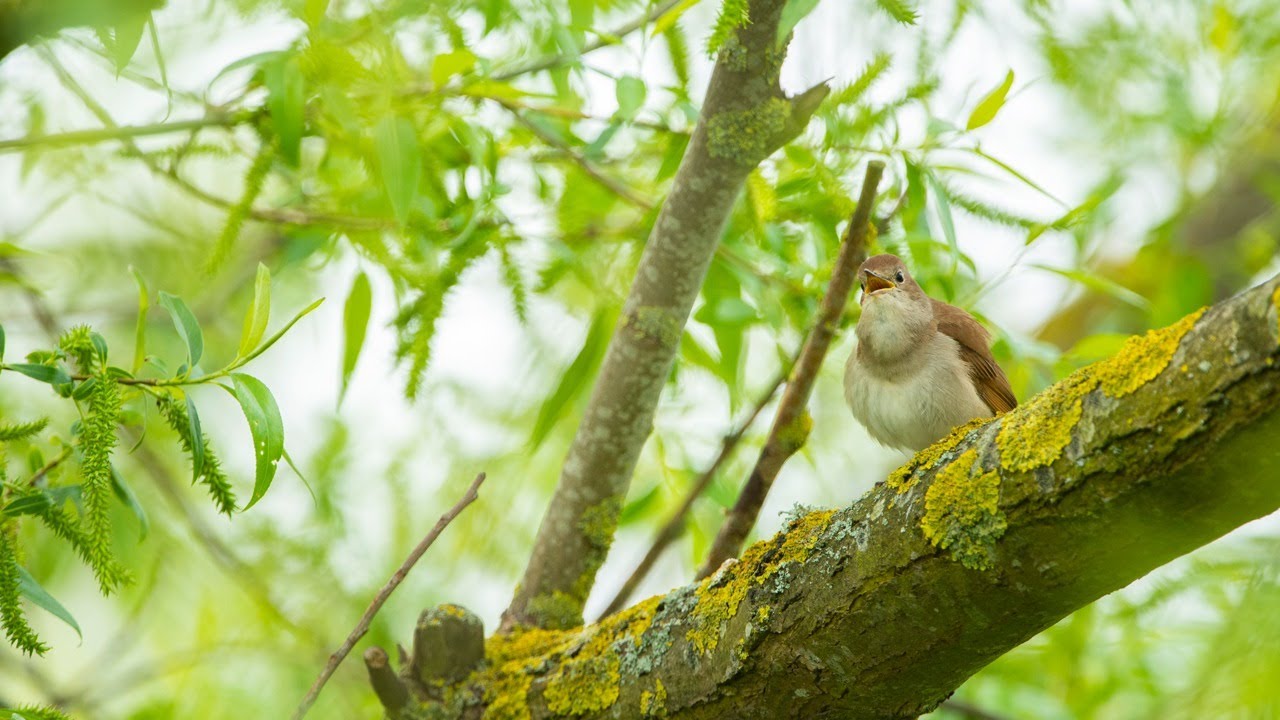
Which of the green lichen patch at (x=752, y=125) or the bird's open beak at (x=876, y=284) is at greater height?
the bird's open beak at (x=876, y=284)

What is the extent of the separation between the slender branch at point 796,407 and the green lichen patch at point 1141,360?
1314 millimetres

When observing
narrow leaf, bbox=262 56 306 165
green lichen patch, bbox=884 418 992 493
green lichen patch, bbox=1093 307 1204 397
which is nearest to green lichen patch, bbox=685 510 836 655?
green lichen patch, bbox=884 418 992 493

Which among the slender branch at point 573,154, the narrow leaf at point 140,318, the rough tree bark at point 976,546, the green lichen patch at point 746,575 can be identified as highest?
the slender branch at point 573,154

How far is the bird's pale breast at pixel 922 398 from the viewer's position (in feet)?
12.0

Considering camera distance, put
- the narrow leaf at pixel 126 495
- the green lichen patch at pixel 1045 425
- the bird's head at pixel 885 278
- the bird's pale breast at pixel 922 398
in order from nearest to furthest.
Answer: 1. the green lichen patch at pixel 1045 425
2. the narrow leaf at pixel 126 495
3. the bird's pale breast at pixel 922 398
4. the bird's head at pixel 885 278

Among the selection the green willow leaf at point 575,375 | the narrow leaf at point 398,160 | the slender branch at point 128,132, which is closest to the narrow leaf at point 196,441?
the narrow leaf at point 398,160

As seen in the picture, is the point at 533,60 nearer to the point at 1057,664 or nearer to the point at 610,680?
the point at 610,680

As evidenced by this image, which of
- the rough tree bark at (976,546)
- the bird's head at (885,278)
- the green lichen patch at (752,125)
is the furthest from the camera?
the bird's head at (885,278)

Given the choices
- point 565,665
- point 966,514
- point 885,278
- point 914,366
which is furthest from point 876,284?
point 966,514

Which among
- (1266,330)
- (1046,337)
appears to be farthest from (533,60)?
(1046,337)

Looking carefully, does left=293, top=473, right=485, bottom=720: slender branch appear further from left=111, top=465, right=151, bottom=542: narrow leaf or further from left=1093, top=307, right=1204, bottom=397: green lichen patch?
left=1093, top=307, right=1204, bottom=397: green lichen patch

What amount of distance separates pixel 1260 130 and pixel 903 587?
222 inches

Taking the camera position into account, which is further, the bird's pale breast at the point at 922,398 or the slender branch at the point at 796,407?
the bird's pale breast at the point at 922,398

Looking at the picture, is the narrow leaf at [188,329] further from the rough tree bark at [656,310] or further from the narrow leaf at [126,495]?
the rough tree bark at [656,310]
